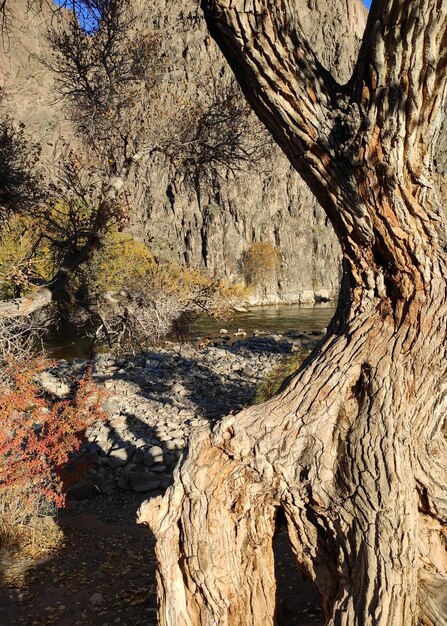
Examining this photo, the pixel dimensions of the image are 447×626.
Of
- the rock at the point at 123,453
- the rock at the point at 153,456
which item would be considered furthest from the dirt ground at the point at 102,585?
the rock at the point at 123,453

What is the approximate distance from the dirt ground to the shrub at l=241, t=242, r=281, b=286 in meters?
53.3

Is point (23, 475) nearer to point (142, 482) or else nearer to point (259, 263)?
point (142, 482)

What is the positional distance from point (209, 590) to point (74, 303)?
15.2ft

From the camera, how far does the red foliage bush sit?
5672 mm

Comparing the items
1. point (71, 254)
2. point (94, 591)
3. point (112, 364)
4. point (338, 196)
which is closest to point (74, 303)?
point (71, 254)

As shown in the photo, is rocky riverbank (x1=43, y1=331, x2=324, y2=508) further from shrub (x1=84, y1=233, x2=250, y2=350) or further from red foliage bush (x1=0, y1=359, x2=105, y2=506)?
shrub (x1=84, y1=233, x2=250, y2=350)

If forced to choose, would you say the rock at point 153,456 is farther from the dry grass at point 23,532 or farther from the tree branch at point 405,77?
the tree branch at point 405,77

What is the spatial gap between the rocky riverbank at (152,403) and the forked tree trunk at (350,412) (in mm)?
692

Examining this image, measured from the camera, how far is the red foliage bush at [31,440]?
Answer: 18.6ft

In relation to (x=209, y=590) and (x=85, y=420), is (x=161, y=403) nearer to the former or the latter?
(x=85, y=420)

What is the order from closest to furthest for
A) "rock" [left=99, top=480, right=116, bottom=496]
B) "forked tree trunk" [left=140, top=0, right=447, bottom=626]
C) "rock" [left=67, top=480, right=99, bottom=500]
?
"forked tree trunk" [left=140, top=0, right=447, bottom=626] < "rock" [left=67, top=480, right=99, bottom=500] < "rock" [left=99, top=480, right=116, bottom=496]

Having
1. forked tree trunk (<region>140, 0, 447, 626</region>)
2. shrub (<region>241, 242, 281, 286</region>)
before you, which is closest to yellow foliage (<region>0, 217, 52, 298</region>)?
forked tree trunk (<region>140, 0, 447, 626</region>)

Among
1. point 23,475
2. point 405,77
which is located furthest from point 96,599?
point 405,77

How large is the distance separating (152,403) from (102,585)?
233 inches
